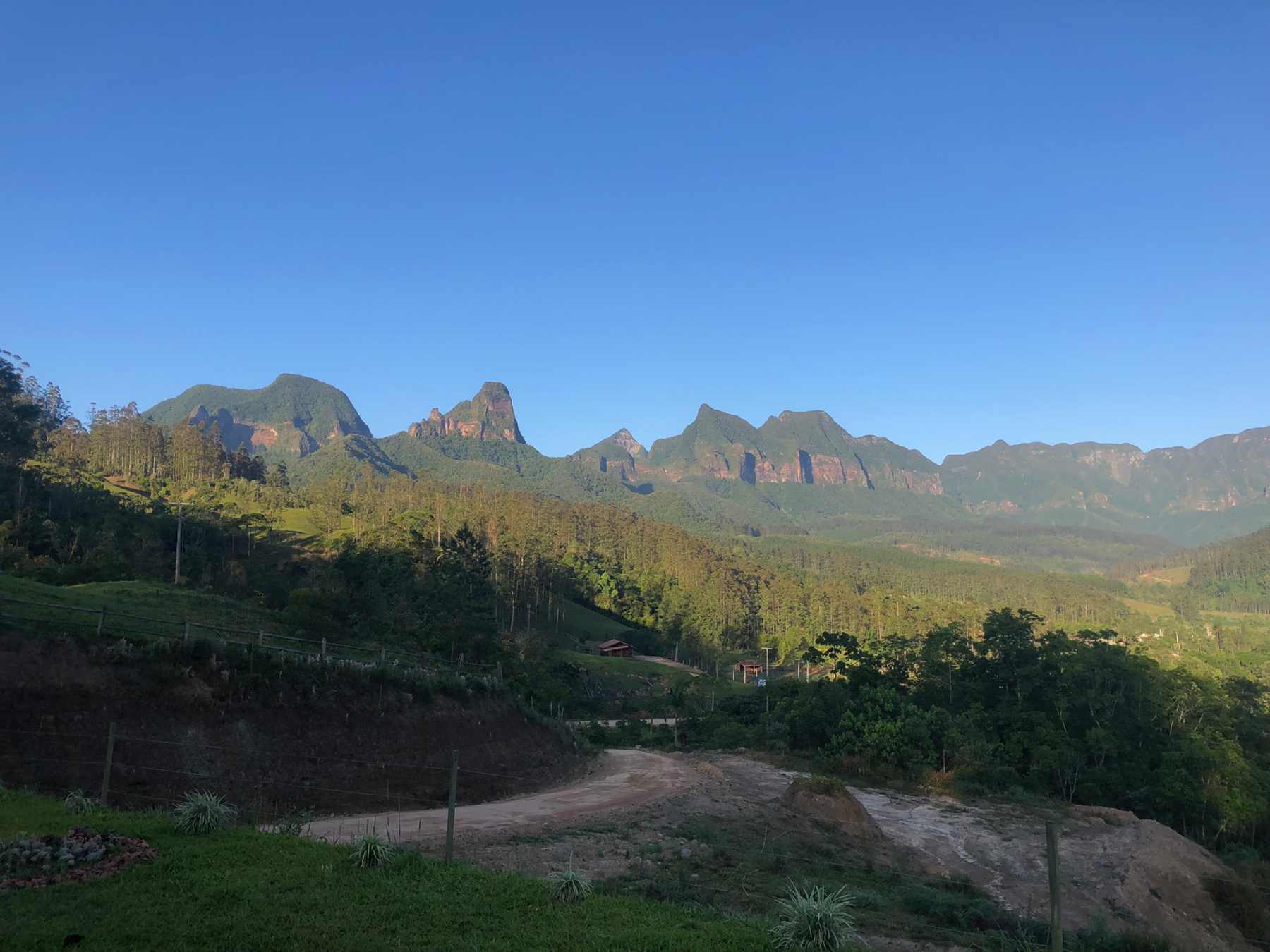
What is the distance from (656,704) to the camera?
58562mm

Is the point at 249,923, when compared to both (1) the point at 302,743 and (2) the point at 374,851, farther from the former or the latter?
(1) the point at 302,743

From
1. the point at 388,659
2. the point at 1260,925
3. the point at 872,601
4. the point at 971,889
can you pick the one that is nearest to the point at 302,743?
the point at 388,659

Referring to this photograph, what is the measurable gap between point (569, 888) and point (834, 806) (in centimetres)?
1722

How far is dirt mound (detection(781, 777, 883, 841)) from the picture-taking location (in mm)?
23984

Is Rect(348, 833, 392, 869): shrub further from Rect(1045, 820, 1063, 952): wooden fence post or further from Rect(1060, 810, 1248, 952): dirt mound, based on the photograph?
Rect(1060, 810, 1248, 952): dirt mound

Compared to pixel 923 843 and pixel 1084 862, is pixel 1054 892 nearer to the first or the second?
pixel 923 843

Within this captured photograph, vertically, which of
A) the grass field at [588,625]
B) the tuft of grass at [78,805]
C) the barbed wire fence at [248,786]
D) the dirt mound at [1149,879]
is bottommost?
the grass field at [588,625]

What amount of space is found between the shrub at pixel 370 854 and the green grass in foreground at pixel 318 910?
13 centimetres

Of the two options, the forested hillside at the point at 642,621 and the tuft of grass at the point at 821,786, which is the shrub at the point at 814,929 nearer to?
the tuft of grass at the point at 821,786

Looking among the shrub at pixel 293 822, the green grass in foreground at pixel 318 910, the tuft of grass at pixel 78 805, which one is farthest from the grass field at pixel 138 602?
the green grass in foreground at pixel 318 910

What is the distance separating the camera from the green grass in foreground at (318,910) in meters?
7.88

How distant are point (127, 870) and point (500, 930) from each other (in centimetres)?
516

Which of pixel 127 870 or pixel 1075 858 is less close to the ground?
pixel 127 870

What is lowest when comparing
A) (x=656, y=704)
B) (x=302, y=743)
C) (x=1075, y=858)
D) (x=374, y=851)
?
(x=656, y=704)
